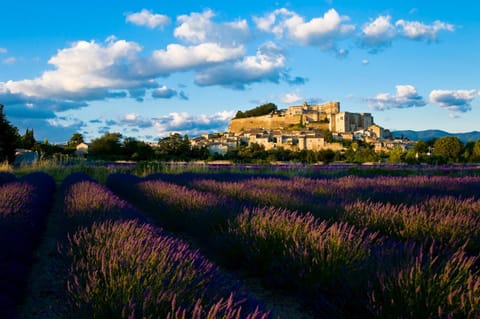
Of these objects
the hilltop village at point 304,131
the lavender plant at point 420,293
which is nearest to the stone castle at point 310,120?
the hilltop village at point 304,131

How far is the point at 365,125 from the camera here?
118000 millimetres

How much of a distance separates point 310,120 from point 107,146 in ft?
272

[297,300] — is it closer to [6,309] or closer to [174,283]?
[174,283]

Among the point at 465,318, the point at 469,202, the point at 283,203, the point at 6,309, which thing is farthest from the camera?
the point at 283,203

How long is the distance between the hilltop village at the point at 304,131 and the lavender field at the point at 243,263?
81575 millimetres

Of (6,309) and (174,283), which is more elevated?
(174,283)

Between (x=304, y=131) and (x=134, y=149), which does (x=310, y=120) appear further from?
(x=134, y=149)

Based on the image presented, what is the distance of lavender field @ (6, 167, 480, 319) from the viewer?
2162 mm

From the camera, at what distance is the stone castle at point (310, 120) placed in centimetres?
11138

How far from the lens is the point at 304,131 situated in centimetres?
10438

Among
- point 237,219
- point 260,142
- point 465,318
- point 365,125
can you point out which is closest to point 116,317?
point 465,318

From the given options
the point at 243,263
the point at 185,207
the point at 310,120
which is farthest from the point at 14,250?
the point at 310,120

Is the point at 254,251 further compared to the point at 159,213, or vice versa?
the point at 159,213

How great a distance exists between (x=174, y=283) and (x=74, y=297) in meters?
0.66
